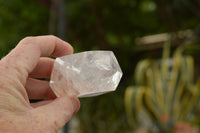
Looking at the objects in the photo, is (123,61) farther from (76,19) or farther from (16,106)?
(16,106)

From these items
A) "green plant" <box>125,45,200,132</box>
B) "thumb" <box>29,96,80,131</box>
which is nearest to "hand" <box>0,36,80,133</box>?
"thumb" <box>29,96,80,131</box>

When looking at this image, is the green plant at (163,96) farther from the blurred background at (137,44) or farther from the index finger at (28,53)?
the index finger at (28,53)

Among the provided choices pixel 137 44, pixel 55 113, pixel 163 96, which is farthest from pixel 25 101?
pixel 137 44

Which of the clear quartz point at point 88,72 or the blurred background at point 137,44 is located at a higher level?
the clear quartz point at point 88,72

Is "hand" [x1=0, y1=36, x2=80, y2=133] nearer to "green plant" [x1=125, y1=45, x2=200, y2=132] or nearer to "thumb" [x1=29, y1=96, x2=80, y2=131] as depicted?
"thumb" [x1=29, y1=96, x2=80, y2=131]

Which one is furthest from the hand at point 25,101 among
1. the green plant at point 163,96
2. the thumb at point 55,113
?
the green plant at point 163,96

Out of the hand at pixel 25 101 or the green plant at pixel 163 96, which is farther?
the green plant at pixel 163 96

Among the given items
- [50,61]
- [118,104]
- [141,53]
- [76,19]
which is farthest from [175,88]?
[50,61]
